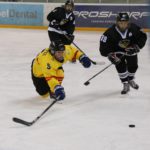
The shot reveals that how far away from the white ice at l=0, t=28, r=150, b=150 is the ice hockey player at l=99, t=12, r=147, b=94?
285mm

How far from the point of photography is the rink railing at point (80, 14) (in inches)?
343

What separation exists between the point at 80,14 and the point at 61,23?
3.78 metres

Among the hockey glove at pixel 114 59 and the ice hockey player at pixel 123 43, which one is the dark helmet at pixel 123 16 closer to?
the ice hockey player at pixel 123 43

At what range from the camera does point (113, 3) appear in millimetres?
9094

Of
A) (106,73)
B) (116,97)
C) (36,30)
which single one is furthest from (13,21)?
(116,97)

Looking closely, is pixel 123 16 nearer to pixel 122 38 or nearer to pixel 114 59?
pixel 122 38

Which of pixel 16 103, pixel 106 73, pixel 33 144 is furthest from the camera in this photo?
pixel 106 73

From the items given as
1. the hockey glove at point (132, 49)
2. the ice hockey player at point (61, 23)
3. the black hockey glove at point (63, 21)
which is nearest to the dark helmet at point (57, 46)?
the hockey glove at point (132, 49)

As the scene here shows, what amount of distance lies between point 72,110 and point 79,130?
514mm

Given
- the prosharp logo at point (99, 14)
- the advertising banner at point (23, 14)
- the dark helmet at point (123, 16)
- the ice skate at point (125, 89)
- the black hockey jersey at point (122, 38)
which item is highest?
the dark helmet at point (123, 16)

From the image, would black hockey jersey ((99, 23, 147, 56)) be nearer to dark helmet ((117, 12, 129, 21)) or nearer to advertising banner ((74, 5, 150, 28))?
dark helmet ((117, 12, 129, 21))

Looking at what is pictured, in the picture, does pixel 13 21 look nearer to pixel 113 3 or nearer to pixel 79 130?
pixel 113 3

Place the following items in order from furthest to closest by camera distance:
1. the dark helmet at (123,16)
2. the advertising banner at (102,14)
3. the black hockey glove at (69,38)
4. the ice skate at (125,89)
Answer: the advertising banner at (102,14)
the black hockey glove at (69,38)
the ice skate at (125,89)
the dark helmet at (123,16)

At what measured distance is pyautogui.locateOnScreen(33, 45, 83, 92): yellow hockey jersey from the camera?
316 centimetres
